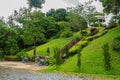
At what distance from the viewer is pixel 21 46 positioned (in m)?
97.6

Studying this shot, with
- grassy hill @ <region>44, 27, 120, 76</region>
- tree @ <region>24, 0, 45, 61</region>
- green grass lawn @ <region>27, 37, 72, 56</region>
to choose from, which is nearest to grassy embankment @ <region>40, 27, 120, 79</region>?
grassy hill @ <region>44, 27, 120, 76</region>

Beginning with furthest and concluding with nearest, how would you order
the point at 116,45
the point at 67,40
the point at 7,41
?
the point at 67,40 < the point at 7,41 < the point at 116,45

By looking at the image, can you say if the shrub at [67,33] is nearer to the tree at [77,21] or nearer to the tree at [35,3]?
the tree at [77,21]

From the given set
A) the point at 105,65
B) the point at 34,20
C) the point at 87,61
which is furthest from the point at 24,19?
the point at 105,65

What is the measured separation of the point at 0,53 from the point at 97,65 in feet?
136

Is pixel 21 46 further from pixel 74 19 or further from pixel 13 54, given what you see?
pixel 74 19

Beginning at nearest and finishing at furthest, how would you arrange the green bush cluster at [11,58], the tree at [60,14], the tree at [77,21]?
the green bush cluster at [11,58] → the tree at [77,21] → the tree at [60,14]

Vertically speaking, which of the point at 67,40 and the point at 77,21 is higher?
the point at 77,21

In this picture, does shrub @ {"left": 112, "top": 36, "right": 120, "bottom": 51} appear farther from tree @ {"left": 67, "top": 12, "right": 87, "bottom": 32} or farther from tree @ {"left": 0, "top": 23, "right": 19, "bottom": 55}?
tree @ {"left": 67, "top": 12, "right": 87, "bottom": 32}

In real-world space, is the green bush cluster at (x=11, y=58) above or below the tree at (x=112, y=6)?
below

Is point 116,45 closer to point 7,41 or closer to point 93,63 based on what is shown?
point 93,63

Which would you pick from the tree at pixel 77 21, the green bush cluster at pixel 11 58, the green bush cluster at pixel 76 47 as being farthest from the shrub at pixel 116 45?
the tree at pixel 77 21

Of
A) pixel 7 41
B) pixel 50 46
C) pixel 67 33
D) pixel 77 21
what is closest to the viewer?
pixel 7 41

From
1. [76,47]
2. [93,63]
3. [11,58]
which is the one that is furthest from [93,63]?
[11,58]
